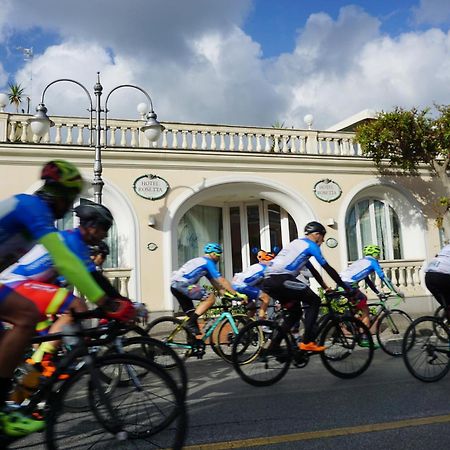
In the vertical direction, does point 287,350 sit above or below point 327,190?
below

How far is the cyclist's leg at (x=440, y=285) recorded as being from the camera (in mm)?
5785

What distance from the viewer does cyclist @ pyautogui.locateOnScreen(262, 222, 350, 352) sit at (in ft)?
19.1

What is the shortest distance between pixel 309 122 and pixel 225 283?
9.55 metres

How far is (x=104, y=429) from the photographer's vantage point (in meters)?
3.16

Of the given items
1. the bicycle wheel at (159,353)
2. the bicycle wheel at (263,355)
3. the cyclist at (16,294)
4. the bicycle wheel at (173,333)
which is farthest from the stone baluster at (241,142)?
the cyclist at (16,294)

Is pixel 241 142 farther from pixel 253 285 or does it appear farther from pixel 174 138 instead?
pixel 253 285

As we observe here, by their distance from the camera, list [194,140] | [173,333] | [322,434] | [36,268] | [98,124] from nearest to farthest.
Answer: [322,434] < [36,268] < [173,333] < [98,124] < [194,140]

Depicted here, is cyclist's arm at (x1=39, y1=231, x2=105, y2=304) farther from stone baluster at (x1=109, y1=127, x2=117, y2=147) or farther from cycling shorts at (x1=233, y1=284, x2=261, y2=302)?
stone baluster at (x1=109, y1=127, x2=117, y2=147)

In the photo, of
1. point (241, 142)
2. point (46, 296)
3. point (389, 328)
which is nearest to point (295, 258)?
point (389, 328)

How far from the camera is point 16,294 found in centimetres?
288

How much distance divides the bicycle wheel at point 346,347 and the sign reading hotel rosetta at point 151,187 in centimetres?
778

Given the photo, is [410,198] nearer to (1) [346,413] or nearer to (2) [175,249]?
(2) [175,249]

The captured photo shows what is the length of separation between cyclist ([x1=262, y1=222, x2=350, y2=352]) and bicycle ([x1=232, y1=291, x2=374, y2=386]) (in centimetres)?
13

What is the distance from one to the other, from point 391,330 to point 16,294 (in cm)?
636
